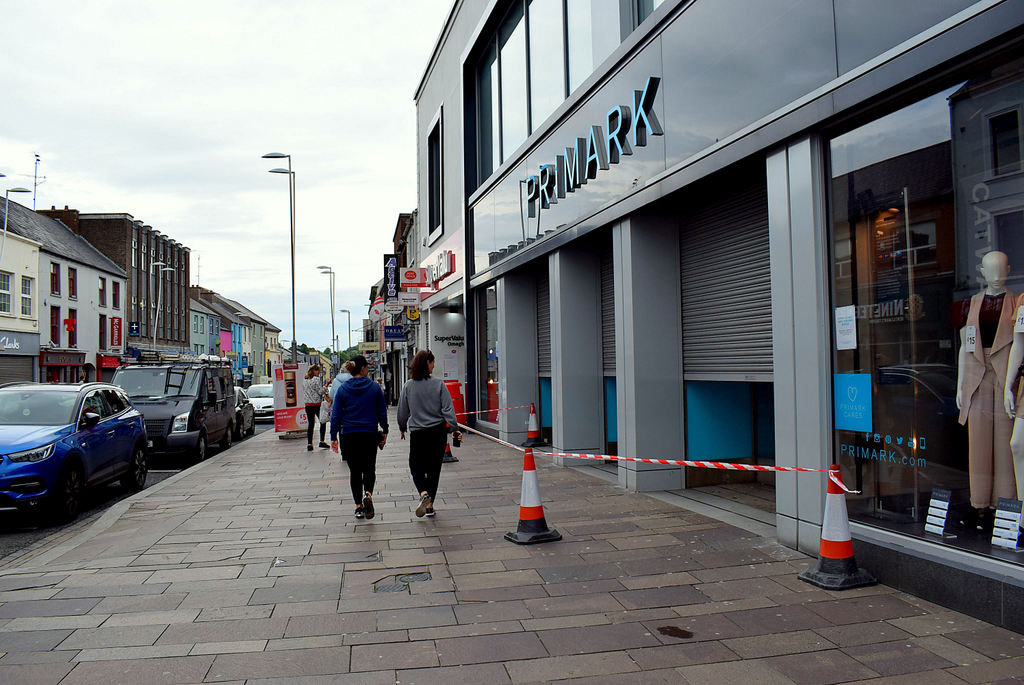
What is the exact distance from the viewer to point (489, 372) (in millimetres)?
18375

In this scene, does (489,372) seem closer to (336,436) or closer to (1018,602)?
(336,436)

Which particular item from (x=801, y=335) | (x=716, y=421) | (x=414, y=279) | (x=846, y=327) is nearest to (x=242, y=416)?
(x=414, y=279)

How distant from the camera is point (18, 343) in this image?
3800 cm

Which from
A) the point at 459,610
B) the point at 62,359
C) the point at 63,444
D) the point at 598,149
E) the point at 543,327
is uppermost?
the point at 598,149

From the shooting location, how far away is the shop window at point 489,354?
1730 centimetres

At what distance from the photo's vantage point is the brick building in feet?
177

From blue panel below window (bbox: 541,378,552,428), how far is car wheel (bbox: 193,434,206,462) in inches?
275

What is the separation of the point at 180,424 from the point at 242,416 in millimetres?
6002

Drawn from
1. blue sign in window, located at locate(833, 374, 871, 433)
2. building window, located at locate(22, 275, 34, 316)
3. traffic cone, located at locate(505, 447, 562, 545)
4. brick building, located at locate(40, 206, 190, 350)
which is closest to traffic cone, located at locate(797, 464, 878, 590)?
blue sign in window, located at locate(833, 374, 871, 433)

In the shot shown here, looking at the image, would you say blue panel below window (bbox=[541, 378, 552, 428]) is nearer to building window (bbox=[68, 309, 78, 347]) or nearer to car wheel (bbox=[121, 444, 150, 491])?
car wheel (bbox=[121, 444, 150, 491])

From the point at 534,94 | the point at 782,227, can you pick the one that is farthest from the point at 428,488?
the point at 534,94

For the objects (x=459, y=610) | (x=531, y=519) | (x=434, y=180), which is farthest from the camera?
(x=434, y=180)

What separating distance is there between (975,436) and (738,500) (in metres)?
3.91

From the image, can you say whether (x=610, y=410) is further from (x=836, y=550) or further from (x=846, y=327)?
(x=836, y=550)
